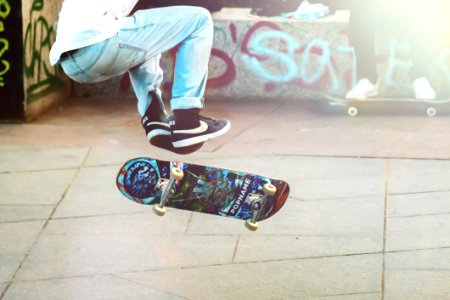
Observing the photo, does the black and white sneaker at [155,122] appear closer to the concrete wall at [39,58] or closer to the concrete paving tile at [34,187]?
the concrete paving tile at [34,187]

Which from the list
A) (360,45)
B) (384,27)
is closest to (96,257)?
(360,45)

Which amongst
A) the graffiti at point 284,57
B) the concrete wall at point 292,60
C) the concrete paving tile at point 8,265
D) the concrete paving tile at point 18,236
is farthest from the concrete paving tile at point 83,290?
the graffiti at point 284,57

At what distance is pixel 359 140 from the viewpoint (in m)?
9.83

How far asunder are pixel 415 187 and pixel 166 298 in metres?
2.76

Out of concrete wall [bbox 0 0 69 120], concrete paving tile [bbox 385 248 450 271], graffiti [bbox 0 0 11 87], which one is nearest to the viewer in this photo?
concrete paving tile [bbox 385 248 450 271]

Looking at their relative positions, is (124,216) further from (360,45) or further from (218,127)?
(360,45)

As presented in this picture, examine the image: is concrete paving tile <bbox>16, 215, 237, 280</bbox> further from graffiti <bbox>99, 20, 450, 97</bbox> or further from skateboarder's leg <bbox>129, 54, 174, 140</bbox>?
graffiti <bbox>99, 20, 450, 97</bbox>

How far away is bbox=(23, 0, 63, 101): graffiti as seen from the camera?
10.9m

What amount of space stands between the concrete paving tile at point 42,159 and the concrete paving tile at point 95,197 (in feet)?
1.20

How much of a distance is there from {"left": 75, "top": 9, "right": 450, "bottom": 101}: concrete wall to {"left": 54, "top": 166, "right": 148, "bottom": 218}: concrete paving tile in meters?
3.15

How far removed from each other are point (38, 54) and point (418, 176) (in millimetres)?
4628

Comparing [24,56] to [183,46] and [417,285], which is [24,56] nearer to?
[417,285]

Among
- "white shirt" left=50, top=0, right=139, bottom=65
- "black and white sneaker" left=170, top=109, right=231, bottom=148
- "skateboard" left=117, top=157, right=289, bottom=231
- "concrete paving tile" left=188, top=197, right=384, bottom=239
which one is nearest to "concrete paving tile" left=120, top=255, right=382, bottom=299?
"concrete paving tile" left=188, top=197, right=384, bottom=239

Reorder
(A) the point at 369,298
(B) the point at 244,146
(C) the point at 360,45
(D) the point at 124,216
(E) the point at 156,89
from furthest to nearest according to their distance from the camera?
(C) the point at 360,45 → (B) the point at 244,146 → (D) the point at 124,216 → (A) the point at 369,298 → (E) the point at 156,89
